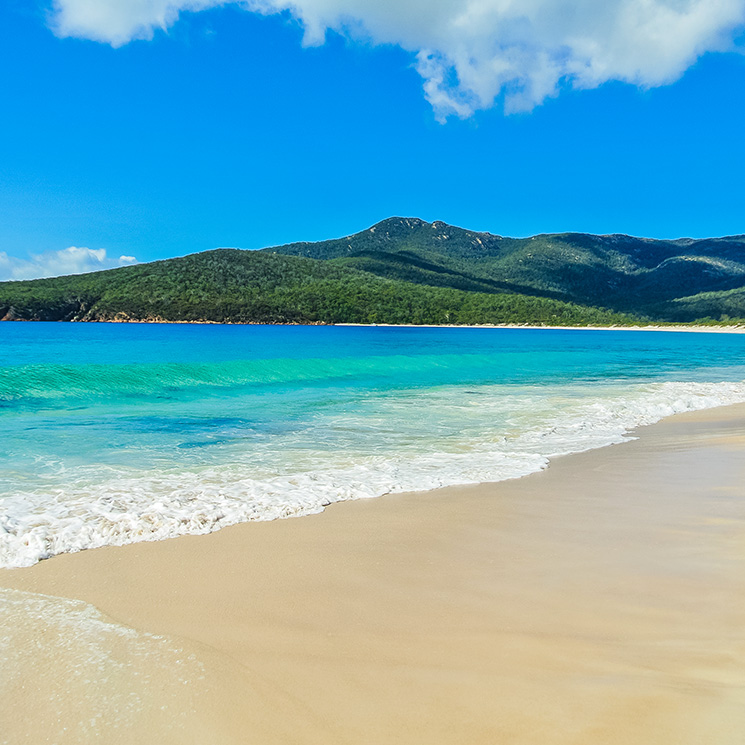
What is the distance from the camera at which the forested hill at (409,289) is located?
355 ft

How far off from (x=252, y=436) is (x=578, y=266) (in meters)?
161

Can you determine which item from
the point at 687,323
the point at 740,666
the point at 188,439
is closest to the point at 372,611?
the point at 740,666

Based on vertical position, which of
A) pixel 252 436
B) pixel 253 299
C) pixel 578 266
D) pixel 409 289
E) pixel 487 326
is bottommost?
pixel 252 436

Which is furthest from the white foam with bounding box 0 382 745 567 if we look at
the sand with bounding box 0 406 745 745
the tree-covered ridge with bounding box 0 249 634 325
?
the tree-covered ridge with bounding box 0 249 634 325

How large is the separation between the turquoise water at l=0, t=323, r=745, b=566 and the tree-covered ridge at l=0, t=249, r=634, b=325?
290 feet

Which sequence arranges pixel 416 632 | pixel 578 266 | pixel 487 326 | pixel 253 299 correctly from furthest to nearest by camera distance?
1. pixel 578 266
2. pixel 253 299
3. pixel 487 326
4. pixel 416 632

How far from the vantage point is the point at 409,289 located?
404 feet

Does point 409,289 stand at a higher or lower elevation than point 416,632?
higher

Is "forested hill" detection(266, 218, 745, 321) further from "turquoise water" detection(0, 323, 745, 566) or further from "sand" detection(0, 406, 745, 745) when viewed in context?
"sand" detection(0, 406, 745, 745)

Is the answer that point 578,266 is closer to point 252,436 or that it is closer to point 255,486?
point 252,436

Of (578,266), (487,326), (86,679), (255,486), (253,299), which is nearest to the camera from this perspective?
(86,679)

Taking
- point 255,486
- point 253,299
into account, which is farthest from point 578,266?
point 255,486

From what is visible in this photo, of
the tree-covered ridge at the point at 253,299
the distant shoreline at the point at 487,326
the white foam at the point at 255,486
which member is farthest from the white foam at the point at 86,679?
the tree-covered ridge at the point at 253,299

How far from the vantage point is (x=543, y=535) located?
4926 millimetres
